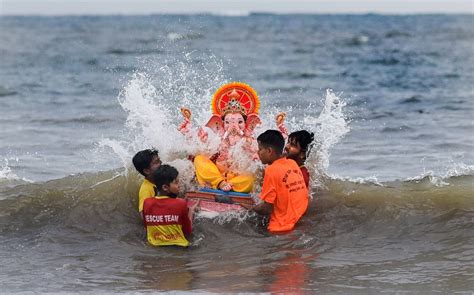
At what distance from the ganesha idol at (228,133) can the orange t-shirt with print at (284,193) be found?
1.83 ft

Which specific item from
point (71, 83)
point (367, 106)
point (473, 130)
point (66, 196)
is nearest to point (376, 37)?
point (71, 83)

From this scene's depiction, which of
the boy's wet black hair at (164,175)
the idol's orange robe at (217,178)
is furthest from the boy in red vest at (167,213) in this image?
the idol's orange robe at (217,178)

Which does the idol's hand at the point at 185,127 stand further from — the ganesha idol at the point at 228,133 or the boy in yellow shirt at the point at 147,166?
the boy in yellow shirt at the point at 147,166

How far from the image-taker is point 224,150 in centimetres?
899

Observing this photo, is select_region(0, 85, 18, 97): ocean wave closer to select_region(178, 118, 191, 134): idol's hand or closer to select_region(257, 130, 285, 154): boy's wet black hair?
select_region(178, 118, 191, 134): idol's hand

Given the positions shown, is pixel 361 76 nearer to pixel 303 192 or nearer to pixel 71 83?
pixel 71 83

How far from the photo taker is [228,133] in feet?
29.7

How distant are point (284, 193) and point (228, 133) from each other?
1.17 metres

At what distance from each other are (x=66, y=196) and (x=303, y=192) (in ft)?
→ 9.71

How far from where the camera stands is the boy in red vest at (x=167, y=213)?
7.80 meters

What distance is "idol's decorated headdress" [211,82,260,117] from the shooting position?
920cm

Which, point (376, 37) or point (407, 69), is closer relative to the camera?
point (407, 69)

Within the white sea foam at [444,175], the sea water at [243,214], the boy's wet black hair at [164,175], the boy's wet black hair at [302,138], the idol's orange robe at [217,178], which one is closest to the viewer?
the sea water at [243,214]

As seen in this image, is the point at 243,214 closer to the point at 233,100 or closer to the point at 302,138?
the point at 302,138
